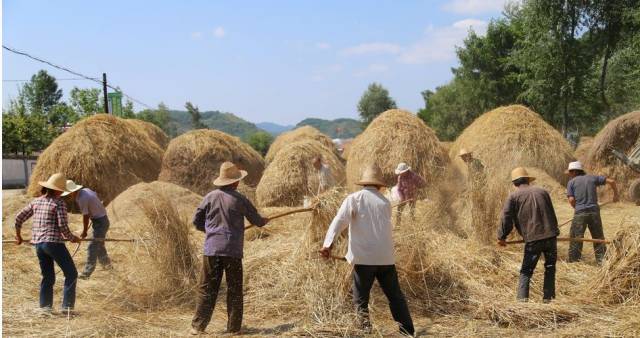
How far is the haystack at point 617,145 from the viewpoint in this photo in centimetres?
1516

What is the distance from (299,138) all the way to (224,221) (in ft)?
57.6

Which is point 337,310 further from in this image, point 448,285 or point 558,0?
point 558,0

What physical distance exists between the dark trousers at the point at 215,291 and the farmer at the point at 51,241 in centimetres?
158

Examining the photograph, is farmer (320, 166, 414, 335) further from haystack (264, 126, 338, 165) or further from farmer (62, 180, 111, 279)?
haystack (264, 126, 338, 165)

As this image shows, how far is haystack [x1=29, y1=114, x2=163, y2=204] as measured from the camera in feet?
46.2

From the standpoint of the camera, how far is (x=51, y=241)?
6082 mm

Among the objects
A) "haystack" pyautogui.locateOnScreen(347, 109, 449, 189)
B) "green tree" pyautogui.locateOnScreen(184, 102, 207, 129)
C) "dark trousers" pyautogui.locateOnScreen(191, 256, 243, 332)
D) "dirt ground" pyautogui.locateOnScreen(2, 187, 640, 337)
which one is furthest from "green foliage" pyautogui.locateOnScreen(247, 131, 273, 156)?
"dark trousers" pyautogui.locateOnScreen(191, 256, 243, 332)

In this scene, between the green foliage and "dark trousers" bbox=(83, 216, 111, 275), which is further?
the green foliage

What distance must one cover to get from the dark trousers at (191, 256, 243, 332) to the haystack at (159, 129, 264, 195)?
390 inches

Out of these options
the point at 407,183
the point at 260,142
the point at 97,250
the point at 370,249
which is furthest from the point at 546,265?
the point at 260,142

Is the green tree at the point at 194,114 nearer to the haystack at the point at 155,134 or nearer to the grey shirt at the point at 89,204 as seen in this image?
the haystack at the point at 155,134

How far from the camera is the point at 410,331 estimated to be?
17.2 feet

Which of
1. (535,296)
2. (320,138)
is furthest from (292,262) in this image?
(320,138)

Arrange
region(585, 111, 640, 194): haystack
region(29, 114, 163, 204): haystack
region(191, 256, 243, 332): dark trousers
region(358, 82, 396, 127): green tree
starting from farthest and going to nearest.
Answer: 1. region(358, 82, 396, 127): green tree
2. region(585, 111, 640, 194): haystack
3. region(29, 114, 163, 204): haystack
4. region(191, 256, 243, 332): dark trousers
